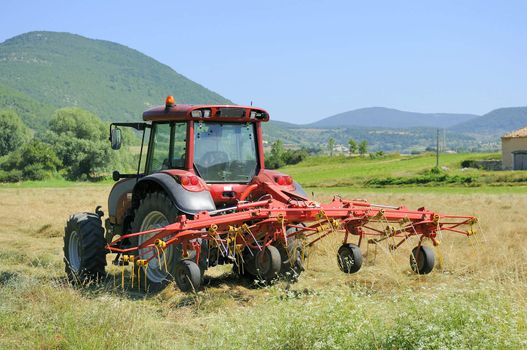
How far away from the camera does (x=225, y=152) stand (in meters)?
9.10

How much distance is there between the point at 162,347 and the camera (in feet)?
18.7

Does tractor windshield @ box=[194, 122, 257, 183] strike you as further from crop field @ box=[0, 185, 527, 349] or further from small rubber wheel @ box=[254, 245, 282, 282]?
small rubber wheel @ box=[254, 245, 282, 282]

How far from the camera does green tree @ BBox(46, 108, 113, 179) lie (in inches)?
2494

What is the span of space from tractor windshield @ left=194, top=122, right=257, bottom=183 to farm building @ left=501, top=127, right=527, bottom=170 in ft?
175

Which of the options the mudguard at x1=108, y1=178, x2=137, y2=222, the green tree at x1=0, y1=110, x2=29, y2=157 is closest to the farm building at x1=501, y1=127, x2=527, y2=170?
the mudguard at x1=108, y1=178, x2=137, y2=222

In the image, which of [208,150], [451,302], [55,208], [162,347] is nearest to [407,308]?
[451,302]

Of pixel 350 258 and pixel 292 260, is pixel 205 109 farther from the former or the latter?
pixel 350 258

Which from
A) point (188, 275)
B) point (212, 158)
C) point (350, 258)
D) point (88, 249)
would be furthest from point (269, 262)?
point (88, 249)

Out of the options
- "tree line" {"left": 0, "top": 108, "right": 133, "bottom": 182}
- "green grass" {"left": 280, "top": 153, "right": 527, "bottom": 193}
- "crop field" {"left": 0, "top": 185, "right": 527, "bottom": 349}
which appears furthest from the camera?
"tree line" {"left": 0, "top": 108, "right": 133, "bottom": 182}

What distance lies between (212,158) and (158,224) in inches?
42.7

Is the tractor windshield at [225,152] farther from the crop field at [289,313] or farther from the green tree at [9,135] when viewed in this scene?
the green tree at [9,135]

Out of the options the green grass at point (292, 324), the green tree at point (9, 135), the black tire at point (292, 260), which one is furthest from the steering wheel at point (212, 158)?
the green tree at point (9, 135)

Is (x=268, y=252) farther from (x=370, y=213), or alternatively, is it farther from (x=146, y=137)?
(x=146, y=137)

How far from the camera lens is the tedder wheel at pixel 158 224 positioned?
26.7ft
